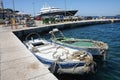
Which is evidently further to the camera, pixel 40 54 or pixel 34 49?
pixel 34 49

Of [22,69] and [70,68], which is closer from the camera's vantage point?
[22,69]

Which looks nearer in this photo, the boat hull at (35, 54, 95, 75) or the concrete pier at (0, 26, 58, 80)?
the concrete pier at (0, 26, 58, 80)

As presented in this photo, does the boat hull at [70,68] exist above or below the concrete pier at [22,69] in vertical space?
below

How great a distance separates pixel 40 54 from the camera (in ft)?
30.9

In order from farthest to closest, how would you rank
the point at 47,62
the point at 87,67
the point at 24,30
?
the point at 24,30 → the point at 47,62 → the point at 87,67

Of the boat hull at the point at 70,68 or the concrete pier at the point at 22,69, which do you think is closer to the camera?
the concrete pier at the point at 22,69

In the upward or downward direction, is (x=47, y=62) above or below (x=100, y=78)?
above

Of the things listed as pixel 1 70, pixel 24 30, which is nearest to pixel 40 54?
pixel 1 70

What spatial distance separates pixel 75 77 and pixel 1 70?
11.8 feet

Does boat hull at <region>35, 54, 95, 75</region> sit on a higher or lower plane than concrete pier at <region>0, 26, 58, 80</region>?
lower

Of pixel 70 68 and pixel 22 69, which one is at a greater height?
pixel 22 69

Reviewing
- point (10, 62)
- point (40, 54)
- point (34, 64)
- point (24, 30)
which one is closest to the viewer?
point (34, 64)

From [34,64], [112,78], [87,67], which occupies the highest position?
[34,64]

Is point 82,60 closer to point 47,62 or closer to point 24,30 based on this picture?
point 47,62
